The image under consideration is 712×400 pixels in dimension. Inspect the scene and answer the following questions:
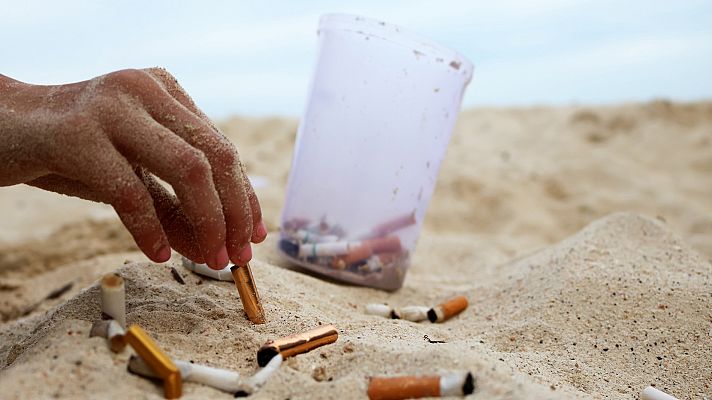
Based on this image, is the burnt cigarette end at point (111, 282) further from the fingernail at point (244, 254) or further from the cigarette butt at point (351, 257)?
the cigarette butt at point (351, 257)

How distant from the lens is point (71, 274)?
8.04 feet

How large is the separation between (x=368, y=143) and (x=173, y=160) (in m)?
1.01

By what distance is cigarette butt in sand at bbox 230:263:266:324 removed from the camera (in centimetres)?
146

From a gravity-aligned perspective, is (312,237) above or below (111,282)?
below

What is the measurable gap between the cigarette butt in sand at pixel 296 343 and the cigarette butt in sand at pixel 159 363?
18 centimetres

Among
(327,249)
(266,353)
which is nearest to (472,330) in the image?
(327,249)

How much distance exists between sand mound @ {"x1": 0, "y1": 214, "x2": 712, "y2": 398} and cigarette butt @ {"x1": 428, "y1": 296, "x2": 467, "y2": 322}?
0.02 meters

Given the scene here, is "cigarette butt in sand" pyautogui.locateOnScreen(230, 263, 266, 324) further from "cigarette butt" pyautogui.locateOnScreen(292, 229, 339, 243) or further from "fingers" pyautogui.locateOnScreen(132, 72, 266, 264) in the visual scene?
"cigarette butt" pyautogui.locateOnScreen(292, 229, 339, 243)

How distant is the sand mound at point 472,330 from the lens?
1133mm

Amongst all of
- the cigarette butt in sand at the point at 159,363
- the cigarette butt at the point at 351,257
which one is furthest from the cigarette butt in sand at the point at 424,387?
the cigarette butt at the point at 351,257

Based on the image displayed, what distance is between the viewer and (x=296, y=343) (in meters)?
1.28

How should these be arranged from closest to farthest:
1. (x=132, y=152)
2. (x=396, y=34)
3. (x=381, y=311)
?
(x=132, y=152) < (x=381, y=311) < (x=396, y=34)

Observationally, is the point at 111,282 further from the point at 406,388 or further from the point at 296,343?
the point at 406,388

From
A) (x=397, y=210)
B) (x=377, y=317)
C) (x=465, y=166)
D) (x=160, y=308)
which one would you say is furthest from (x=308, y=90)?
(x=465, y=166)
